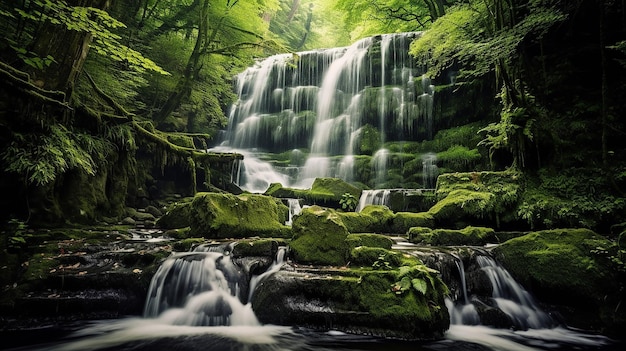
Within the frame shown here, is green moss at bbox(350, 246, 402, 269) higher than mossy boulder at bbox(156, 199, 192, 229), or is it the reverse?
mossy boulder at bbox(156, 199, 192, 229)

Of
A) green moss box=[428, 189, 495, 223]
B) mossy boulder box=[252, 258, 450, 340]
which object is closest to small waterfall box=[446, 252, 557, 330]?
mossy boulder box=[252, 258, 450, 340]

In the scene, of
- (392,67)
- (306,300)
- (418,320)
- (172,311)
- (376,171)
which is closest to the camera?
(418,320)

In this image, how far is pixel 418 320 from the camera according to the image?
12.3ft

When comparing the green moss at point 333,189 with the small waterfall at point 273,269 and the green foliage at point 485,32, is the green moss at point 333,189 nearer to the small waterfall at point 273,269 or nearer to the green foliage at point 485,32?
the green foliage at point 485,32

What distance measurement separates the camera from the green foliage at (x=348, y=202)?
37.4 ft

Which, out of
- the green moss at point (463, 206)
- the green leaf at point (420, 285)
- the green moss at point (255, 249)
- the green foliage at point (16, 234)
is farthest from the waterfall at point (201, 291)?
the green moss at point (463, 206)

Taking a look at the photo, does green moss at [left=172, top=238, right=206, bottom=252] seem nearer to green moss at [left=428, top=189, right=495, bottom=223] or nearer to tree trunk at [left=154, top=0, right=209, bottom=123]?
green moss at [left=428, top=189, right=495, bottom=223]

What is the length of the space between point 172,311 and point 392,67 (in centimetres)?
1624

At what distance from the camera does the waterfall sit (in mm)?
4402

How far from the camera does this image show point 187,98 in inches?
528

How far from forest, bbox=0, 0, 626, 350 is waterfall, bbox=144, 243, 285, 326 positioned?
206cm

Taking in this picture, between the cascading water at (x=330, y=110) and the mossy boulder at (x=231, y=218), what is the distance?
7.79 meters

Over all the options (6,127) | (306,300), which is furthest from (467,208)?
(6,127)

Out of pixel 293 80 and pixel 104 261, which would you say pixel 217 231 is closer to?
pixel 104 261
